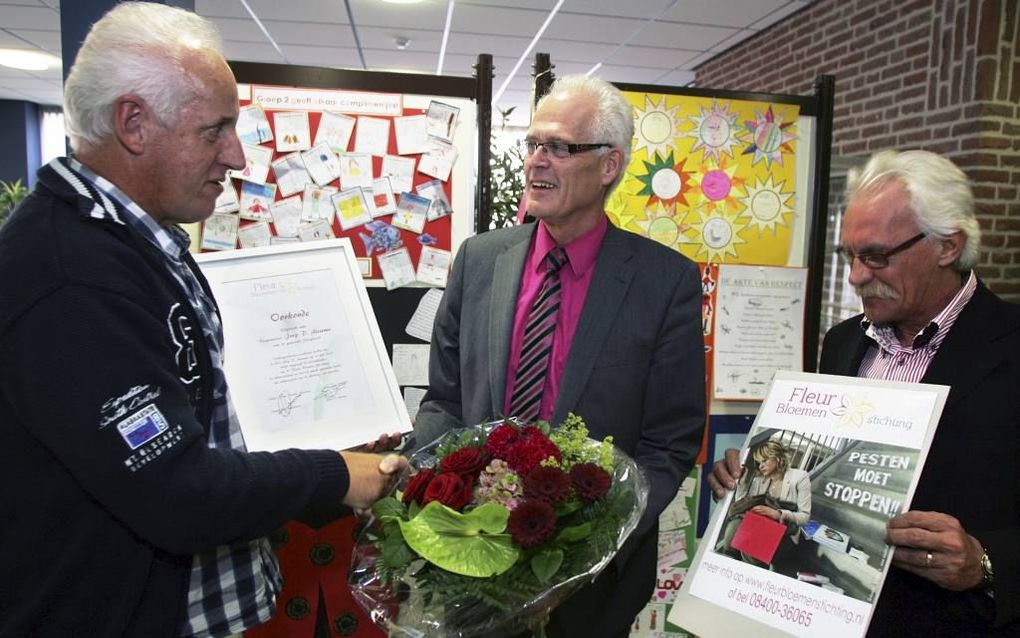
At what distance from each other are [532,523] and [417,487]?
0.68 ft

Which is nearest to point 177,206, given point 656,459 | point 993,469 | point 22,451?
point 22,451

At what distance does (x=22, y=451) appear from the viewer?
963 millimetres

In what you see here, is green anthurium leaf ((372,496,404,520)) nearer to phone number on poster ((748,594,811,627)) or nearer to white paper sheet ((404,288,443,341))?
phone number on poster ((748,594,811,627))

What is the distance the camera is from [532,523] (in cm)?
92

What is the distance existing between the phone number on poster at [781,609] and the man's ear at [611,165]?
1019 millimetres

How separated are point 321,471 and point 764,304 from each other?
6.30 feet

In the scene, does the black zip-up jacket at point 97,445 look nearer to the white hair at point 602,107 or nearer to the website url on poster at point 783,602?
the website url on poster at point 783,602

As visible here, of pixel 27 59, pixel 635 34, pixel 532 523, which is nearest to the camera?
pixel 532 523

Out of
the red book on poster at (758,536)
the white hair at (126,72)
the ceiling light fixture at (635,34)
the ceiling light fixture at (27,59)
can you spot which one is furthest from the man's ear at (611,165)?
the ceiling light fixture at (27,59)

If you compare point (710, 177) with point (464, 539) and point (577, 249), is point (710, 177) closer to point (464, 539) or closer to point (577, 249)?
point (577, 249)

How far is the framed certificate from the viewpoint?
59.7 inches
